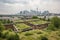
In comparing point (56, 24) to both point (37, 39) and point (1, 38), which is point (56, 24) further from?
point (1, 38)

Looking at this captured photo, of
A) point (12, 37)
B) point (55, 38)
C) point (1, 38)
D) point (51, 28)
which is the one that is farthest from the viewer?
point (51, 28)

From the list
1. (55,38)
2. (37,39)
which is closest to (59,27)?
(55,38)

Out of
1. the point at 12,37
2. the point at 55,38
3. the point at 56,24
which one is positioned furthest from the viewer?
the point at 56,24

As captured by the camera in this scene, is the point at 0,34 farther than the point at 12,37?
Yes

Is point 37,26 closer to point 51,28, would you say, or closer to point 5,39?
A: point 51,28

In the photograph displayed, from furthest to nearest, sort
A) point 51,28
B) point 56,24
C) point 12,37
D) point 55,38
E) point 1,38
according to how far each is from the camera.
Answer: point 56,24 → point 51,28 → point 55,38 → point 1,38 → point 12,37

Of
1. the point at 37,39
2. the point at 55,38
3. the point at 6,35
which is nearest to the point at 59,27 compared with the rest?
the point at 55,38

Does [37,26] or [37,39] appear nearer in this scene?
[37,39]

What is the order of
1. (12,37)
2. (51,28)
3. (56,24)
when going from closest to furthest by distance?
1. (12,37)
2. (51,28)
3. (56,24)
